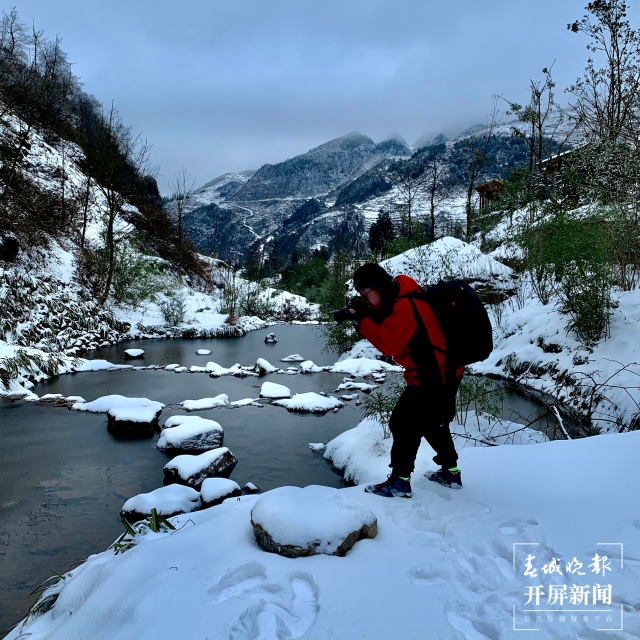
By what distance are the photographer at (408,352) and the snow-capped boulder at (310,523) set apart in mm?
551

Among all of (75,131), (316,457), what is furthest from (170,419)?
(75,131)

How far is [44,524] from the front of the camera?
3.75 m

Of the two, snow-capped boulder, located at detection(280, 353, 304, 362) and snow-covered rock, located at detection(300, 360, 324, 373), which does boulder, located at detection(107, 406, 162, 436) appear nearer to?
snow-covered rock, located at detection(300, 360, 324, 373)

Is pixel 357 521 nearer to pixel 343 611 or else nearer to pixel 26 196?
pixel 343 611

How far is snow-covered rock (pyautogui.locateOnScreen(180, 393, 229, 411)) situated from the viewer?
759 cm

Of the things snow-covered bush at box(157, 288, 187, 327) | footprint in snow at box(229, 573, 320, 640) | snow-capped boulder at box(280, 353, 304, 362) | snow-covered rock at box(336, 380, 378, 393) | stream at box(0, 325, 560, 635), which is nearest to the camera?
footprint in snow at box(229, 573, 320, 640)

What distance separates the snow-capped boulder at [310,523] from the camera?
1934 millimetres

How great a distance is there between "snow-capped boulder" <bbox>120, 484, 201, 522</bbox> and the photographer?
2153 millimetres

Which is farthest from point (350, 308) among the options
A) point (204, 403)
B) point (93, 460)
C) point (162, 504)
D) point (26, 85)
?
point (26, 85)

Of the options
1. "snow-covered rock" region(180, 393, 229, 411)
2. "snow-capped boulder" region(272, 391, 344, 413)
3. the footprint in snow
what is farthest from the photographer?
"snow-covered rock" region(180, 393, 229, 411)

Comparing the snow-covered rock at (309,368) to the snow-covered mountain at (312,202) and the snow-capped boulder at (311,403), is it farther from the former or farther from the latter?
the snow-covered mountain at (312,202)

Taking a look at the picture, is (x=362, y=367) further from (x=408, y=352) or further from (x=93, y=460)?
(x=408, y=352)

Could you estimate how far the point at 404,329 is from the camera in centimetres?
231

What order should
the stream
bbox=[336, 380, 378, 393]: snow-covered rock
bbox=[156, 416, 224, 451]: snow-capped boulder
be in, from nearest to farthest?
the stream → bbox=[156, 416, 224, 451]: snow-capped boulder → bbox=[336, 380, 378, 393]: snow-covered rock
